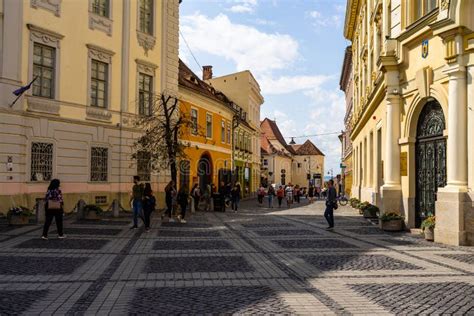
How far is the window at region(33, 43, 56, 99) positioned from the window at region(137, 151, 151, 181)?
16.4 ft

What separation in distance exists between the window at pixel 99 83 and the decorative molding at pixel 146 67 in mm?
2328

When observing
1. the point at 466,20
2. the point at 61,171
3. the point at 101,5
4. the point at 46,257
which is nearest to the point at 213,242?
the point at 46,257

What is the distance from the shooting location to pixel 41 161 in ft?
Answer: 68.8

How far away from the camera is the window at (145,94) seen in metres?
26.9

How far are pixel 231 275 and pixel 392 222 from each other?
907 centimetres

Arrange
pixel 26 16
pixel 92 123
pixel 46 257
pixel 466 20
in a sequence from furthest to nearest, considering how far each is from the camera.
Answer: pixel 92 123
pixel 26 16
pixel 466 20
pixel 46 257

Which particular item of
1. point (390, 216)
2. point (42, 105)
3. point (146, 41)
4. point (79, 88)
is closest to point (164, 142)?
point (79, 88)

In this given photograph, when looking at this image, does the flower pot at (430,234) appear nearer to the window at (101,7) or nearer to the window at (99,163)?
the window at (99,163)

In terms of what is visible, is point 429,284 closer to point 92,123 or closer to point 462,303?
point 462,303

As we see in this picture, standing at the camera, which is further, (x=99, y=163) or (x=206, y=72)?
(x=206, y=72)

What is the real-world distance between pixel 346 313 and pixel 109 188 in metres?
19.7

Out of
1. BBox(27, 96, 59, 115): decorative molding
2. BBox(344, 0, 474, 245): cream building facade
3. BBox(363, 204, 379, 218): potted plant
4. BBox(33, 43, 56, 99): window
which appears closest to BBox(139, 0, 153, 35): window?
BBox(33, 43, 56, 99): window

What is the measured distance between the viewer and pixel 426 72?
1505cm

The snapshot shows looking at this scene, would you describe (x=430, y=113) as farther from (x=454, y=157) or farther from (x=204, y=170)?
(x=204, y=170)
